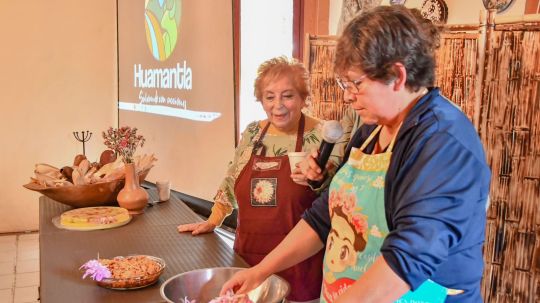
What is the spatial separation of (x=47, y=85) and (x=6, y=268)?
2.10m

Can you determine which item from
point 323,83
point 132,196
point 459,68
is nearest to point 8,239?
point 132,196

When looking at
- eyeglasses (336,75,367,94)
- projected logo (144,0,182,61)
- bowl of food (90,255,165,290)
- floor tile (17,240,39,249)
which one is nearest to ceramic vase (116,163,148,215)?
bowl of food (90,255,165,290)

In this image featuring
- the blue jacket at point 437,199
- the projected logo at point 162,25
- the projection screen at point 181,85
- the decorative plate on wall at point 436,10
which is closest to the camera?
the blue jacket at point 437,199

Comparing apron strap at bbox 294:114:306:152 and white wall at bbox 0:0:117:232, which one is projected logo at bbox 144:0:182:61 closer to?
white wall at bbox 0:0:117:232

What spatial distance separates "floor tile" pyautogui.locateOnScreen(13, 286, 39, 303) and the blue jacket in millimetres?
3605

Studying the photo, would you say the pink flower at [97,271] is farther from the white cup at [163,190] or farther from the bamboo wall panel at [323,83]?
the bamboo wall panel at [323,83]

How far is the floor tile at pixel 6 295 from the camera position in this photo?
12.8ft

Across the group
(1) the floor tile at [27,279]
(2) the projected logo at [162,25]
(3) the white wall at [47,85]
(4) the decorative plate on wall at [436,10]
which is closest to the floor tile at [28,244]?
(3) the white wall at [47,85]

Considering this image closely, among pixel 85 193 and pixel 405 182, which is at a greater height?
pixel 405 182

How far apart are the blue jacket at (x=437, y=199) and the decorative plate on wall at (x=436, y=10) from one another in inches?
52.9

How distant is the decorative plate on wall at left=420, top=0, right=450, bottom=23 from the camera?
233cm

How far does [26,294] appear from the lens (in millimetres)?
4004

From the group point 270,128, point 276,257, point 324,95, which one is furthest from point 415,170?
point 324,95

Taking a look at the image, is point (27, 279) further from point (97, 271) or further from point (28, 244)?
point (97, 271)
